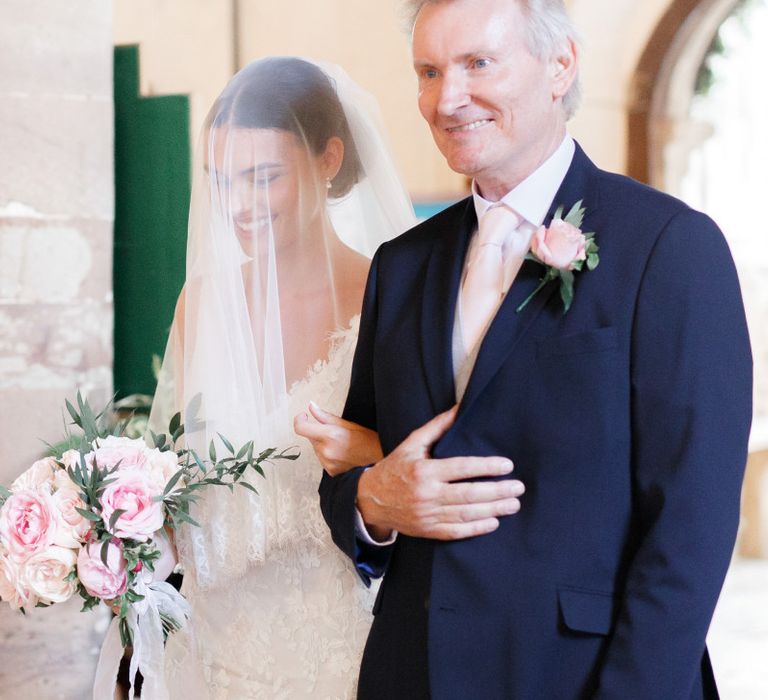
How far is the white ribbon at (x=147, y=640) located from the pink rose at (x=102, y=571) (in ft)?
0.26

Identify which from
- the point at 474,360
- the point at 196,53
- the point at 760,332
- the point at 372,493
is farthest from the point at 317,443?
the point at 196,53

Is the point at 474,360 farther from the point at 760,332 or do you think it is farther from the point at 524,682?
the point at 760,332

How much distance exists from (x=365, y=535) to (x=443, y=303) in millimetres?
431

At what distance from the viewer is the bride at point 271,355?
2.24 m

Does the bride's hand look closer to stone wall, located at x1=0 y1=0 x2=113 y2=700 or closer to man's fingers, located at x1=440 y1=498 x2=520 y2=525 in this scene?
man's fingers, located at x1=440 y1=498 x2=520 y2=525

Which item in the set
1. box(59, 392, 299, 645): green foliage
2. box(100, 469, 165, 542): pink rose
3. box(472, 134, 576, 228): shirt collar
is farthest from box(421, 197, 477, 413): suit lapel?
box(100, 469, 165, 542): pink rose

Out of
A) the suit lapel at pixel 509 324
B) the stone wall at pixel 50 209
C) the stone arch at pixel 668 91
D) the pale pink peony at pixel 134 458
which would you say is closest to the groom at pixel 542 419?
the suit lapel at pixel 509 324

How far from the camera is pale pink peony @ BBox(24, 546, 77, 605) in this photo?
6.79 feet

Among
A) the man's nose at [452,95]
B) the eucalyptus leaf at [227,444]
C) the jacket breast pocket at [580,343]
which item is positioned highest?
the man's nose at [452,95]

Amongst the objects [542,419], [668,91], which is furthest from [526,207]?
[668,91]

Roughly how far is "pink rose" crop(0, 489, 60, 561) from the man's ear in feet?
4.14

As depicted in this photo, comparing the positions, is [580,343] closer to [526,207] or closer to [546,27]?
[526,207]

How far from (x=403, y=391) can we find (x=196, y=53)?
2.54 meters

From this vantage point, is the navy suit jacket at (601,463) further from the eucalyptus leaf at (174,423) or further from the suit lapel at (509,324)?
the eucalyptus leaf at (174,423)
